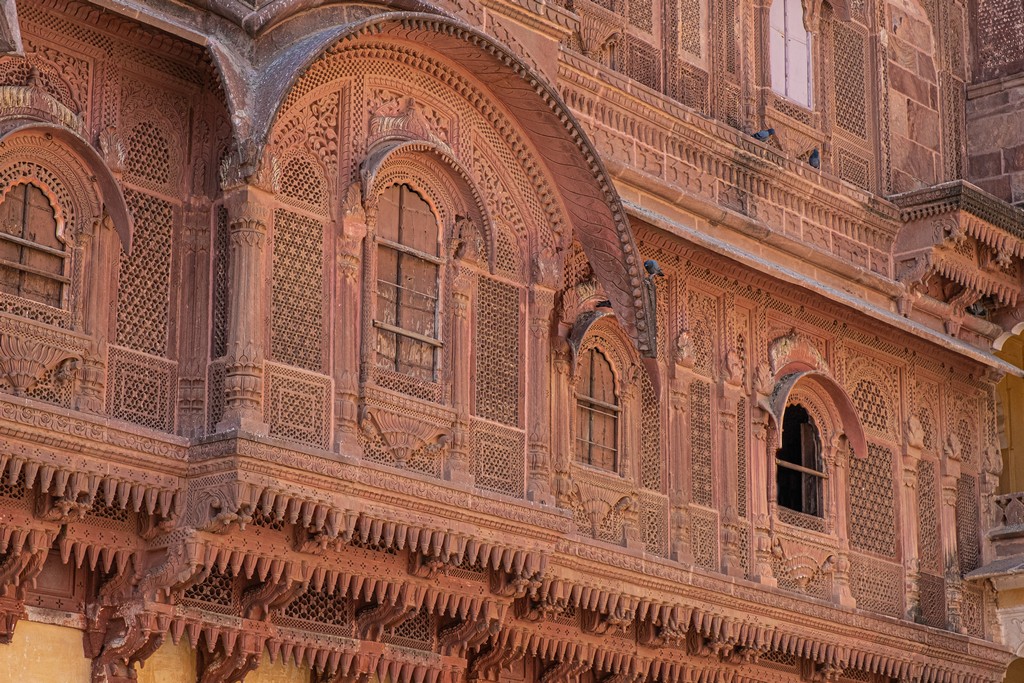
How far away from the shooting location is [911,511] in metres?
15.3

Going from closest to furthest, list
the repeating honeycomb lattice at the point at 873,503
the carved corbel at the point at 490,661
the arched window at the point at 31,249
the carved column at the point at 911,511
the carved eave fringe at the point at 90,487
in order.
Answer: the carved eave fringe at the point at 90,487 < the arched window at the point at 31,249 < the carved corbel at the point at 490,661 < the repeating honeycomb lattice at the point at 873,503 < the carved column at the point at 911,511

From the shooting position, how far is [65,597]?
10.1 m

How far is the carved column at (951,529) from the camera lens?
50.9ft

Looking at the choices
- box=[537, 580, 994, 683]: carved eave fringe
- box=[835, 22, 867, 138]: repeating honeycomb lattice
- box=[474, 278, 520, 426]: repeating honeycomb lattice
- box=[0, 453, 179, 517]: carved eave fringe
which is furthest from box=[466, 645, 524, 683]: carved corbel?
box=[835, 22, 867, 138]: repeating honeycomb lattice

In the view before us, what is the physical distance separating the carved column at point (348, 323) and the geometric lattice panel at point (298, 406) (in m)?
0.07

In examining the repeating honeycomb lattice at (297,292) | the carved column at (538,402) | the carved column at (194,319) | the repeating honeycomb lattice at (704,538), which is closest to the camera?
the carved column at (194,319)

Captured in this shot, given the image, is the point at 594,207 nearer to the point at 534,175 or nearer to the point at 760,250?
the point at 534,175

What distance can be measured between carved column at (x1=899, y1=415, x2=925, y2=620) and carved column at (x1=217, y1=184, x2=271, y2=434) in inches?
248

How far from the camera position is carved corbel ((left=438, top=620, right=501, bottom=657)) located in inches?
456

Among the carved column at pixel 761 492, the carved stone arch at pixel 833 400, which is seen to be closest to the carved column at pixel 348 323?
the carved column at pixel 761 492

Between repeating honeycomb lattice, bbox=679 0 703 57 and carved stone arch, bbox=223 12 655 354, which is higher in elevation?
repeating honeycomb lattice, bbox=679 0 703 57

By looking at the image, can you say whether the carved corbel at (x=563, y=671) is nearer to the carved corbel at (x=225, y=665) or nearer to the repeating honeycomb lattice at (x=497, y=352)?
the repeating honeycomb lattice at (x=497, y=352)

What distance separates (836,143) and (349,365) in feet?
20.0

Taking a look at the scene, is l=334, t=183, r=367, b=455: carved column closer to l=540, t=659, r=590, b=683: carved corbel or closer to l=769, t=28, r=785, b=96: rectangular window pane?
l=540, t=659, r=590, b=683: carved corbel
